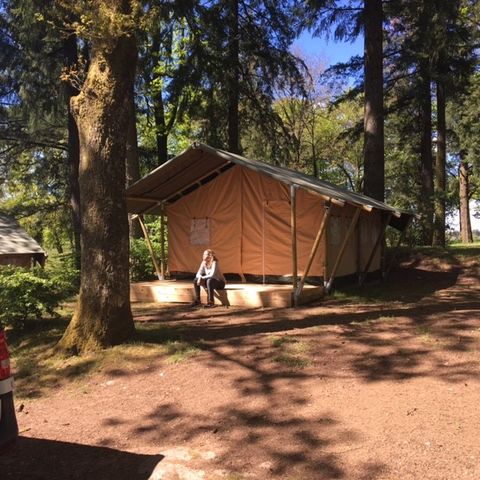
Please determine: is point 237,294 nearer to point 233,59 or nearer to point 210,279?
point 210,279

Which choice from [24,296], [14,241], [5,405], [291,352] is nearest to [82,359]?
[24,296]

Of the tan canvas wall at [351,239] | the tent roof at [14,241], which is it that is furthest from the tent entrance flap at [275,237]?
the tent roof at [14,241]

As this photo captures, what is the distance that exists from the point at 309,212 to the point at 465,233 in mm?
23628

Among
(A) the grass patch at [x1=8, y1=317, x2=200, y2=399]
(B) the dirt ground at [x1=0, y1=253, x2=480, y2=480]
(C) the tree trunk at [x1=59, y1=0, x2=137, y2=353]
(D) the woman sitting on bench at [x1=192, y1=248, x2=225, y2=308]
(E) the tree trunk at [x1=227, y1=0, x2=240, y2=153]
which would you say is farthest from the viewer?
(E) the tree trunk at [x1=227, y1=0, x2=240, y2=153]

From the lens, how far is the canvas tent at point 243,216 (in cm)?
1313

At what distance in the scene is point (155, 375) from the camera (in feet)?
21.0

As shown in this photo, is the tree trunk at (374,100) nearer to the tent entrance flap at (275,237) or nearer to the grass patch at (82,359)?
the tent entrance flap at (275,237)

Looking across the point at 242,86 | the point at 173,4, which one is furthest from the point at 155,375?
the point at 242,86

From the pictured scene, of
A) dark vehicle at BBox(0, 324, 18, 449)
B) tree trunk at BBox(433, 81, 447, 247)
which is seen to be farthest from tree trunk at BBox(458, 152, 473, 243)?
dark vehicle at BBox(0, 324, 18, 449)

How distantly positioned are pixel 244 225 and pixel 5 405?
10.6 m

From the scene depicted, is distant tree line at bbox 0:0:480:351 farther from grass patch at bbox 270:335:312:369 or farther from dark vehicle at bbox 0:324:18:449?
dark vehicle at bbox 0:324:18:449

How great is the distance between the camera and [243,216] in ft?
45.9

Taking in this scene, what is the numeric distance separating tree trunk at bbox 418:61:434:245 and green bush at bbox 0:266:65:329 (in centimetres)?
1441

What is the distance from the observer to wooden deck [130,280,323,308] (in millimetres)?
11281
